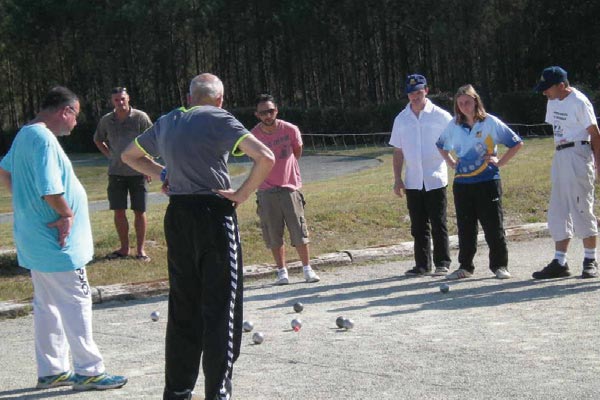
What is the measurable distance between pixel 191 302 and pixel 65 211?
1.17 metres

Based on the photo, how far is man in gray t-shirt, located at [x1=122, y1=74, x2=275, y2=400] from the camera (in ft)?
18.5

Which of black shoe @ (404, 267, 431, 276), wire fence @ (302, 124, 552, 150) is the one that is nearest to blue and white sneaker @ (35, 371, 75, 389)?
black shoe @ (404, 267, 431, 276)

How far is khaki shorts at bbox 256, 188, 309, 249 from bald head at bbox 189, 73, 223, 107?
4857 mm

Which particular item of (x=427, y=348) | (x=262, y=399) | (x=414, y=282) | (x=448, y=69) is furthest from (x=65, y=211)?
(x=448, y=69)

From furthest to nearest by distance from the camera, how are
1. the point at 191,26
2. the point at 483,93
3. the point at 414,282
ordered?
the point at 191,26, the point at 483,93, the point at 414,282

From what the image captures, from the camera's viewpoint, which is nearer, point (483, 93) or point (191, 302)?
point (191, 302)

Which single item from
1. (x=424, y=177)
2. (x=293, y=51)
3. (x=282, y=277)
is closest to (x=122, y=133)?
(x=282, y=277)

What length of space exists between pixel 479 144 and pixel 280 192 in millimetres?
2125

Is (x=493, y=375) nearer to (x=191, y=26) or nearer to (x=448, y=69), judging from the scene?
(x=448, y=69)

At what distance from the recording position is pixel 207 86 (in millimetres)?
5852

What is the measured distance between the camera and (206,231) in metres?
5.65

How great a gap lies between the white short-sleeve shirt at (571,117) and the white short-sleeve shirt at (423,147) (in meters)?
1.36

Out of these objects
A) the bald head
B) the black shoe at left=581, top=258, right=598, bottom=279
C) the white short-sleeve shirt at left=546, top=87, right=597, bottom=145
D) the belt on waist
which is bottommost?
the black shoe at left=581, top=258, right=598, bottom=279

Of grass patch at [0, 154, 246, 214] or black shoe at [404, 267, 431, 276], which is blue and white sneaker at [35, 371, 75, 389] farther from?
grass patch at [0, 154, 246, 214]
